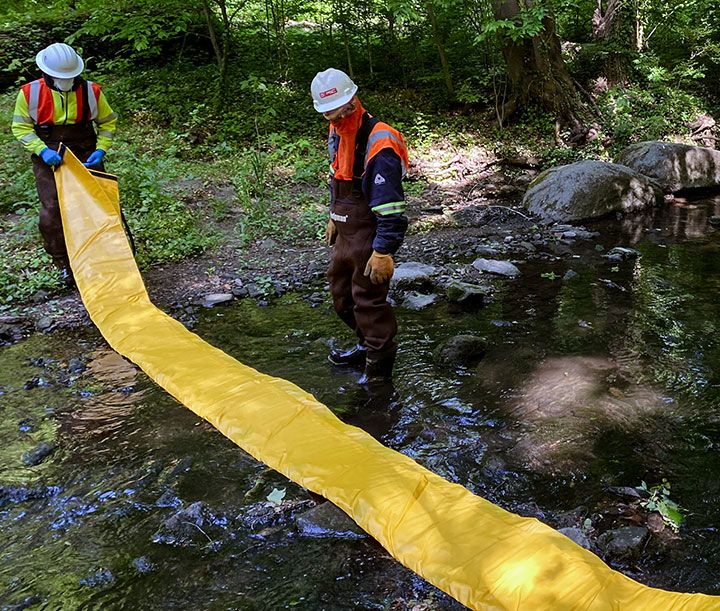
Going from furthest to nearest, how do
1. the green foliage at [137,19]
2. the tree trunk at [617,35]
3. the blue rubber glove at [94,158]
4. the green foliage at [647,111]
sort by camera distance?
the tree trunk at [617,35] < the green foliage at [647,111] < the green foliage at [137,19] < the blue rubber glove at [94,158]

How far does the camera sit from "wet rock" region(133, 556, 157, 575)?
8.55ft

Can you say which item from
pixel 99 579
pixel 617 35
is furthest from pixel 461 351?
pixel 617 35

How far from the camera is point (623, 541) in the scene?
2.58 meters

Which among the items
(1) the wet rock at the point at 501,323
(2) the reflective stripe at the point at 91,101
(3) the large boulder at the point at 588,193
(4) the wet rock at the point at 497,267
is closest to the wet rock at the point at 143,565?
(1) the wet rock at the point at 501,323

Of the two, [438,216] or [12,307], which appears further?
[438,216]

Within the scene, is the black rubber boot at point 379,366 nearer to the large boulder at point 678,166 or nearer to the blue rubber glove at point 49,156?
the blue rubber glove at point 49,156

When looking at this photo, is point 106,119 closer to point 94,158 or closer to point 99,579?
point 94,158

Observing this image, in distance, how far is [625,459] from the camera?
3.25 m

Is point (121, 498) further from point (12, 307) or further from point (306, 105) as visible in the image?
point (306, 105)

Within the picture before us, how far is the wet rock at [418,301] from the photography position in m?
5.63

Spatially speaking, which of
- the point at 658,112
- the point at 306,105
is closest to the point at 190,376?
the point at 306,105

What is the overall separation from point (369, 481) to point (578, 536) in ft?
3.01

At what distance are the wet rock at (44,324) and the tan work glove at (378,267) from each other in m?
3.15

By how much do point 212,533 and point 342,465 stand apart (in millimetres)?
667
